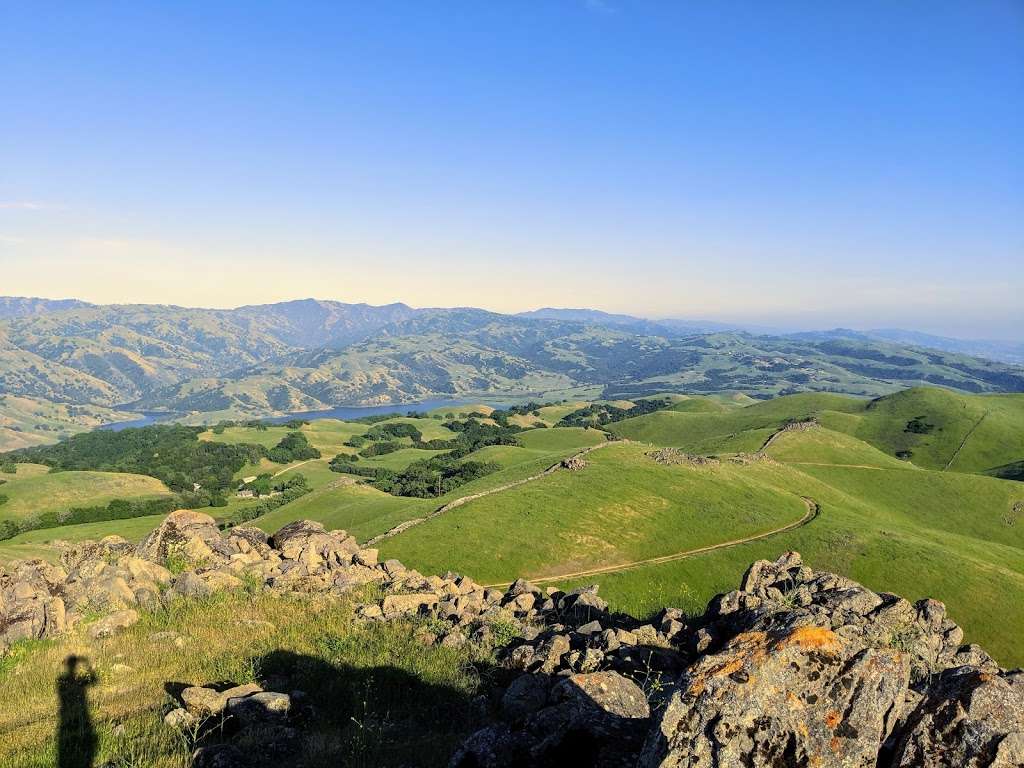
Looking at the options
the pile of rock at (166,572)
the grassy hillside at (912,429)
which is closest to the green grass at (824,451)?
the grassy hillside at (912,429)

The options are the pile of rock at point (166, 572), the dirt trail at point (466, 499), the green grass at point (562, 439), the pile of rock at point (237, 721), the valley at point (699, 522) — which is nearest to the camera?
the pile of rock at point (237, 721)

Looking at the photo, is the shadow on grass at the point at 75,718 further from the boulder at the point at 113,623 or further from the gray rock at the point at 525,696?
the gray rock at the point at 525,696

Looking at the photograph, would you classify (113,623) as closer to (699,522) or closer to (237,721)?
(237,721)

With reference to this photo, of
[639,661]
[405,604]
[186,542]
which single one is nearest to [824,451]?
[405,604]

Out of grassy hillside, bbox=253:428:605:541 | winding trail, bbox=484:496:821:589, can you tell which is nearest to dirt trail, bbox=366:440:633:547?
grassy hillside, bbox=253:428:605:541

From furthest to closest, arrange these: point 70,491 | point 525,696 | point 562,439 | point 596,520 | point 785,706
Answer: point 562,439 < point 70,491 < point 596,520 < point 525,696 < point 785,706

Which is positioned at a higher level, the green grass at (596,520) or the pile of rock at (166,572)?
the pile of rock at (166,572)

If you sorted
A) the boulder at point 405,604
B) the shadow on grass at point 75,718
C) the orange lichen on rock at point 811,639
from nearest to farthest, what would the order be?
the orange lichen on rock at point 811,639, the shadow on grass at point 75,718, the boulder at point 405,604
